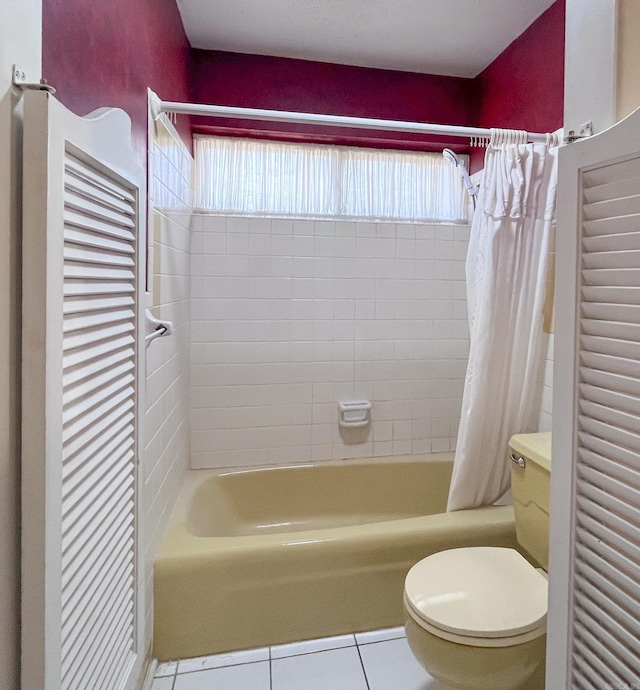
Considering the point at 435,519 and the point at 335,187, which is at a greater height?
the point at 335,187

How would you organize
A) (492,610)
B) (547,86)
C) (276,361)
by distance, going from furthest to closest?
(276,361), (547,86), (492,610)

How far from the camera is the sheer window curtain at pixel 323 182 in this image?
8.30ft

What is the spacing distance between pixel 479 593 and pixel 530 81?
224cm

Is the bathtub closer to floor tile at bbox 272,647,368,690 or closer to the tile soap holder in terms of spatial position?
floor tile at bbox 272,647,368,690

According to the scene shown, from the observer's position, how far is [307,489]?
2576mm

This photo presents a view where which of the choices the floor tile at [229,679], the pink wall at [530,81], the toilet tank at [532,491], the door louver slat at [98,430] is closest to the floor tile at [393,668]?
the floor tile at [229,679]

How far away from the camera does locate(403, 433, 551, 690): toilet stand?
1241 millimetres

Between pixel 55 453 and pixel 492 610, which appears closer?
pixel 55 453

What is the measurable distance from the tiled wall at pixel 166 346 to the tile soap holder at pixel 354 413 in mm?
828

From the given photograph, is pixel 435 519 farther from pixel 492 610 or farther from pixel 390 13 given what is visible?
pixel 390 13

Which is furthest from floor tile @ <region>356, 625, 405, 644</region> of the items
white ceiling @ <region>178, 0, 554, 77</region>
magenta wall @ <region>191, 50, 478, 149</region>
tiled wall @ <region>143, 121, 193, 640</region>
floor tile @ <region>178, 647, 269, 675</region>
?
white ceiling @ <region>178, 0, 554, 77</region>

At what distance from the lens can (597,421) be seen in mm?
873

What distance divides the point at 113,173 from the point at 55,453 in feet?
1.76

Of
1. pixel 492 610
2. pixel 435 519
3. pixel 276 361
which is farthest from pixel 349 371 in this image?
pixel 492 610
